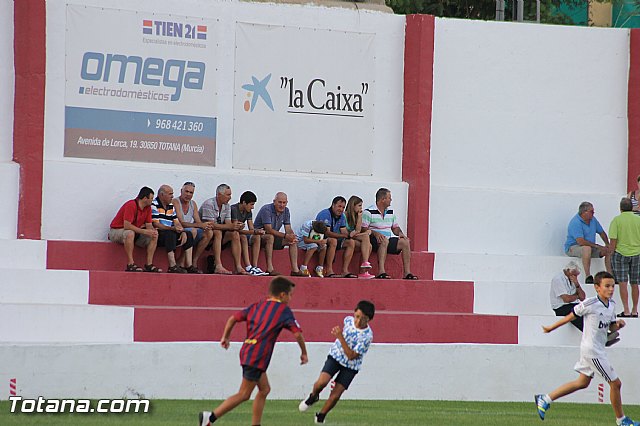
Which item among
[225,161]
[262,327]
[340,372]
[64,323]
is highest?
[225,161]

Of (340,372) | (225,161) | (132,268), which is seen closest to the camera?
(340,372)

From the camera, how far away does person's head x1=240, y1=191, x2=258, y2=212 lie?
19.7 m

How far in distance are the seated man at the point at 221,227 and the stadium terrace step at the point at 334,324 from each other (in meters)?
1.08

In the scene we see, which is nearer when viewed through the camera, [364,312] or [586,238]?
[364,312]

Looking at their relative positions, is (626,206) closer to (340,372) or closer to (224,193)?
(224,193)

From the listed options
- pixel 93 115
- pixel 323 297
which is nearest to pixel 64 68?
pixel 93 115

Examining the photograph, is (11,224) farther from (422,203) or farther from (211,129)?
(422,203)

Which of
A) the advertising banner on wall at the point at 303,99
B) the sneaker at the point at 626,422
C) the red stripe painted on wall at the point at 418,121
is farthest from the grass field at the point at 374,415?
the advertising banner on wall at the point at 303,99

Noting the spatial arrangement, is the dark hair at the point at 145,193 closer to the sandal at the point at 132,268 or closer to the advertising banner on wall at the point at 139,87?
the sandal at the point at 132,268

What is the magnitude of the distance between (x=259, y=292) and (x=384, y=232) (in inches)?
103

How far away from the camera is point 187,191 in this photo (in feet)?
64.2

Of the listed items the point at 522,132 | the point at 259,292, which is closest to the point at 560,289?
the point at 522,132

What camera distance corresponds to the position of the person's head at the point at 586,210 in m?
22.0

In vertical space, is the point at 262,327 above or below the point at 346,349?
above
